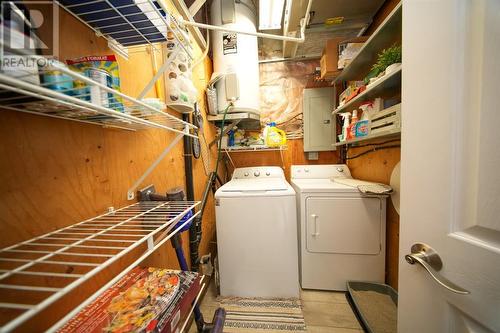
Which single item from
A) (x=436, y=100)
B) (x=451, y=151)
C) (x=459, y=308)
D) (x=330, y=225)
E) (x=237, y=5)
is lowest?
(x=330, y=225)

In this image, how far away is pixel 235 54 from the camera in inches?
73.3

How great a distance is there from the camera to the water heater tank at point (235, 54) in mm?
1814

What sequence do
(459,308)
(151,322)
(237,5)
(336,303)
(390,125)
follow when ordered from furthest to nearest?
(237,5) → (336,303) → (390,125) → (151,322) → (459,308)

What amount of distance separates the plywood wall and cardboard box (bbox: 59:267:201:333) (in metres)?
0.06

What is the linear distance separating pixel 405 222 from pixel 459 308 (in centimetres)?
24

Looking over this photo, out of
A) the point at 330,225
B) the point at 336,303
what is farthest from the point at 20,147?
the point at 336,303

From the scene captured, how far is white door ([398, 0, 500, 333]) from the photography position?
1.39 ft

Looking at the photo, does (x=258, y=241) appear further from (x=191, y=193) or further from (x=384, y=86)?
(x=384, y=86)

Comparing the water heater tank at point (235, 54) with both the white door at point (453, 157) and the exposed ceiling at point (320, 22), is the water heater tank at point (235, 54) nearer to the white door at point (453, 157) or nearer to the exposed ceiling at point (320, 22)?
the exposed ceiling at point (320, 22)

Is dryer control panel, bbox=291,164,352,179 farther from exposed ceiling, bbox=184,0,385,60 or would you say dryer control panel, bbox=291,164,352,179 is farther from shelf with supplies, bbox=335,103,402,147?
exposed ceiling, bbox=184,0,385,60

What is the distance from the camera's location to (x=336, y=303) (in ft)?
4.94

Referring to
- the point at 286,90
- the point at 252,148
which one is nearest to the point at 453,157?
the point at 252,148

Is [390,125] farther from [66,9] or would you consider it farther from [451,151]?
[66,9]

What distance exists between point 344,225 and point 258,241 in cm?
78
